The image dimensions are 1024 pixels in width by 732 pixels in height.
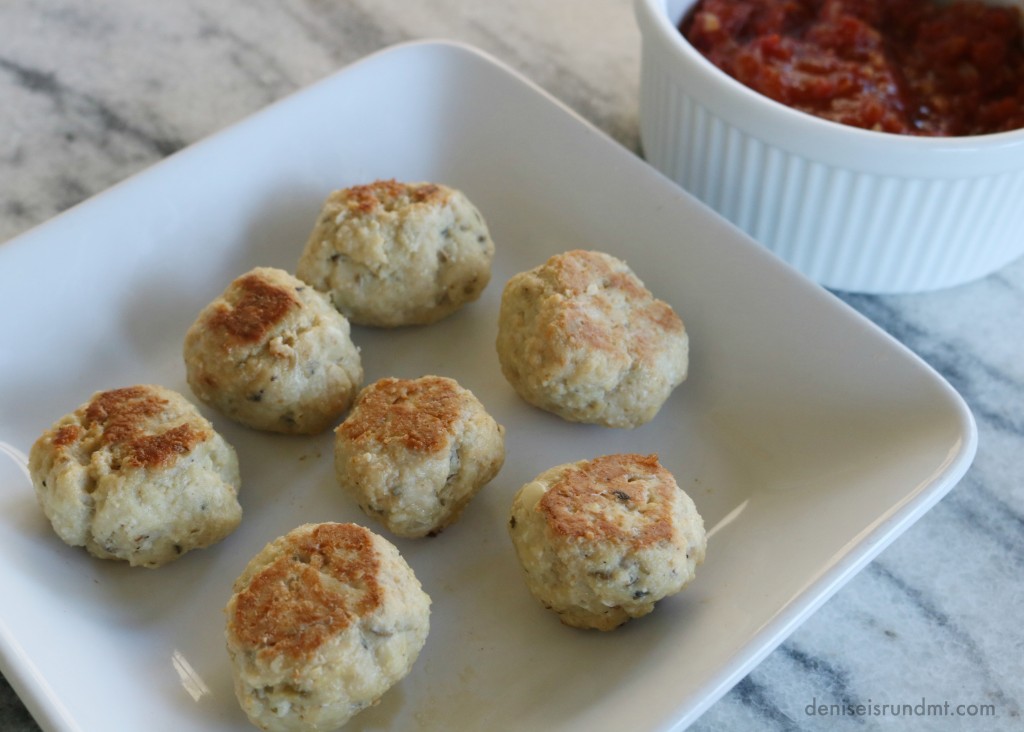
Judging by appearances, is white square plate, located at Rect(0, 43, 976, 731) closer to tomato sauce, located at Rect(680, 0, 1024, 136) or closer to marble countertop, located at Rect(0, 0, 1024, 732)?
marble countertop, located at Rect(0, 0, 1024, 732)

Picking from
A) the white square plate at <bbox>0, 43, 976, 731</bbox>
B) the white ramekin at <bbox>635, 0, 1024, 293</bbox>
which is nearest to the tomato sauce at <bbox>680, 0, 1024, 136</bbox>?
the white ramekin at <bbox>635, 0, 1024, 293</bbox>

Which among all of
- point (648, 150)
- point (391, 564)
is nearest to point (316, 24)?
point (648, 150)

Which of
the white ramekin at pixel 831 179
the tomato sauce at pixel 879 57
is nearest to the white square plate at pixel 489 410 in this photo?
the white ramekin at pixel 831 179

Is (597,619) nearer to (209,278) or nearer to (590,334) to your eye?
(590,334)

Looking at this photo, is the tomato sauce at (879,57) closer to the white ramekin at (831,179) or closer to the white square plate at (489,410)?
the white ramekin at (831,179)

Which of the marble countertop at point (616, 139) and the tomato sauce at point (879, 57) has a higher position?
the tomato sauce at point (879, 57)

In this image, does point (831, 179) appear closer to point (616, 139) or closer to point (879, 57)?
point (879, 57)

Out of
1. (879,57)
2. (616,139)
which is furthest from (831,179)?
(616,139)
